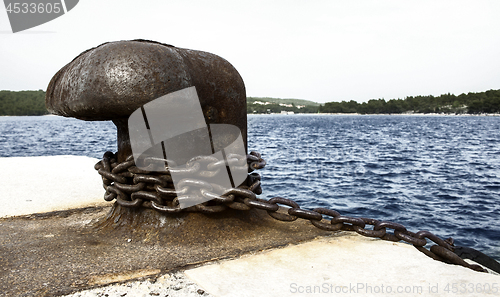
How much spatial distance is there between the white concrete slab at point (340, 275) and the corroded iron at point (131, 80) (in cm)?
104

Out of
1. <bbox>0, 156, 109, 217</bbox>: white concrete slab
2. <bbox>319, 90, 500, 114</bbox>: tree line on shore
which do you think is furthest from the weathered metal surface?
<bbox>319, 90, 500, 114</bbox>: tree line on shore

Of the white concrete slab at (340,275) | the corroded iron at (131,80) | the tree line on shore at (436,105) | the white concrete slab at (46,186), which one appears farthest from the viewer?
the tree line on shore at (436,105)

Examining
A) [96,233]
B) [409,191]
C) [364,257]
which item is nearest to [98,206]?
[96,233]

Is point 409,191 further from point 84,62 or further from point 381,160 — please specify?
point 84,62

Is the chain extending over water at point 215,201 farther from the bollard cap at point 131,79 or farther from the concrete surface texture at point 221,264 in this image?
the bollard cap at point 131,79

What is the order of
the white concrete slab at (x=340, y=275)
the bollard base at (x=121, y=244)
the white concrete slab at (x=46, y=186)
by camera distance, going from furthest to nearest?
the white concrete slab at (x=46, y=186) < the bollard base at (x=121, y=244) < the white concrete slab at (x=340, y=275)

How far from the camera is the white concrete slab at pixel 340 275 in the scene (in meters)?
1.83

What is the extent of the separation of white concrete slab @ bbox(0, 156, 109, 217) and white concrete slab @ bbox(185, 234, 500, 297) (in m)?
2.30

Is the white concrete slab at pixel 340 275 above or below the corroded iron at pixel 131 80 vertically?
below

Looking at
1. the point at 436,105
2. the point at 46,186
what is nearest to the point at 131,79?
the point at 46,186

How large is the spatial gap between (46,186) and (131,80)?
3.12m

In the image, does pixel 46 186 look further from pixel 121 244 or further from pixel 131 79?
pixel 131 79

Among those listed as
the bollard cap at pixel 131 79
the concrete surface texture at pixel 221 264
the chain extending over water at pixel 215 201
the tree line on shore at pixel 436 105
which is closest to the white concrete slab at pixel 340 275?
the concrete surface texture at pixel 221 264

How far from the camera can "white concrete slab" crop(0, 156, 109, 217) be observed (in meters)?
3.69
